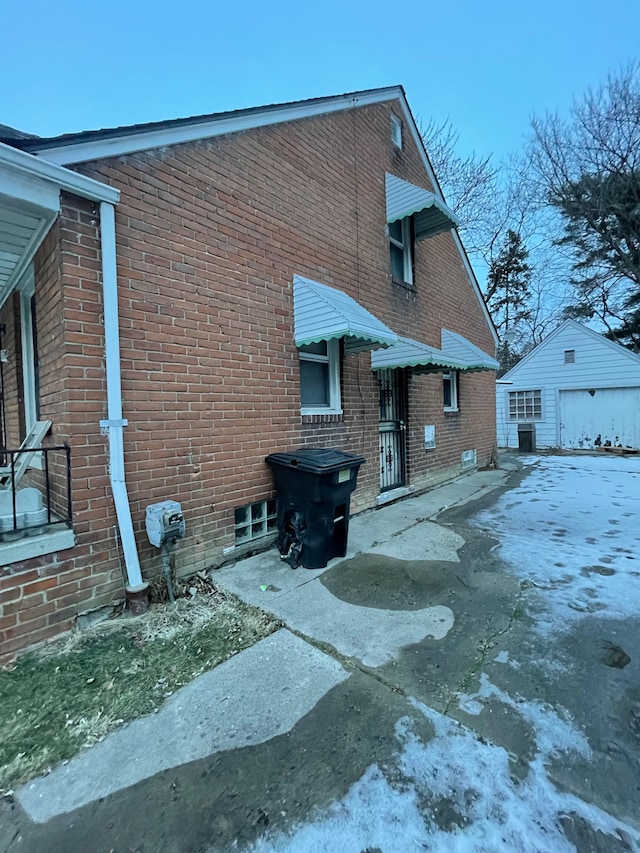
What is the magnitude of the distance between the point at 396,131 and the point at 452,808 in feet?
29.3

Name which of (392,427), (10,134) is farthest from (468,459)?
(10,134)

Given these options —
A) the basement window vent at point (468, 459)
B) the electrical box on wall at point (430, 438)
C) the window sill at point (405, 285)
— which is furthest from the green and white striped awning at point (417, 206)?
the basement window vent at point (468, 459)

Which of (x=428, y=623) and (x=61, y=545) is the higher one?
(x=61, y=545)

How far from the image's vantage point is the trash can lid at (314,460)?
3.83m

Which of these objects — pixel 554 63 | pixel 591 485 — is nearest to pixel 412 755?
pixel 591 485

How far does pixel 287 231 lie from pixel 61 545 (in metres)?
4.05

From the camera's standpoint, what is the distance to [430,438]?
768 centimetres

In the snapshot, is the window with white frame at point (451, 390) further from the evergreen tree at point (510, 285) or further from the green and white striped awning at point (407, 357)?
the evergreen tree at point (510, 285)

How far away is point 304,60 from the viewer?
956 centimetres

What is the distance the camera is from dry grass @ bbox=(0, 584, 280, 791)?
1950 mm

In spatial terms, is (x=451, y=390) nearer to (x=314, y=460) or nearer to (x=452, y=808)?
(x=314, y=460)

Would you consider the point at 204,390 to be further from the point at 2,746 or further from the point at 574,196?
the point at 574,196

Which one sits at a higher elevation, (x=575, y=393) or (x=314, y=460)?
(x=575, y=393)

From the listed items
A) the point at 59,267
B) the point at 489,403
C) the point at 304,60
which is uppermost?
the point at 304,60
